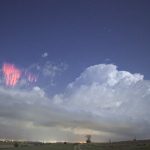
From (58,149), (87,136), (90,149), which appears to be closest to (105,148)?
(90,149)

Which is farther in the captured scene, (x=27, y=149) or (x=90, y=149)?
(x=27, y=149)

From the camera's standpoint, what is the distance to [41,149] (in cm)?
11438

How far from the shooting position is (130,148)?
101 metres

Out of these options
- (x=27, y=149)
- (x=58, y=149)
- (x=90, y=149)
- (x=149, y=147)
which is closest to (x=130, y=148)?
(x=149, y=147)

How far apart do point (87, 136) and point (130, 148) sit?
A: 74009 millimetres

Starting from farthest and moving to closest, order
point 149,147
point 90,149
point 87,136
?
point 87,136
point 90,149
point 149,147

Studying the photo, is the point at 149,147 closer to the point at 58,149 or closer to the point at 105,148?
the point at 105,148

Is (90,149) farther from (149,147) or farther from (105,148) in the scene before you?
(149,147)

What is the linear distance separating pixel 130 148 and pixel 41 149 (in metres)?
32.2

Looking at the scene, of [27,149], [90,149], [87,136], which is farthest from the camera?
[87,136]

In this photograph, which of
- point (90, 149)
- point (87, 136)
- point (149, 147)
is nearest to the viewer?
point (149, 147)

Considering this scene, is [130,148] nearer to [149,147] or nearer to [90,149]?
[149,147]

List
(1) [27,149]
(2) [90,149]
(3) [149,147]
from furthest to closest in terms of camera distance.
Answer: (1) [27,149] < (2) [90,149] < (3) [149,147]

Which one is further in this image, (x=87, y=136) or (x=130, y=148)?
(x=87, y=136)
